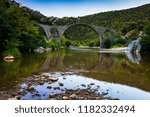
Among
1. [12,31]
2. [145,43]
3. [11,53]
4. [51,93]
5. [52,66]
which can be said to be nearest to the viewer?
[51,93]

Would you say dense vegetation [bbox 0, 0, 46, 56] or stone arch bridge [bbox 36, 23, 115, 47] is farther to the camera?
stone arch bridge [bbox 36, 23, 115, 47]

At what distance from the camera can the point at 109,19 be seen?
250ft

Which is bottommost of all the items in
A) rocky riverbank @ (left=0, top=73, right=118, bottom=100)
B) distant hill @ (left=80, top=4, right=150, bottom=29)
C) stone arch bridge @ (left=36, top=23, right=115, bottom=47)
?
stone arch bridge @ (left=36, top=23, right=115, bottom=47)

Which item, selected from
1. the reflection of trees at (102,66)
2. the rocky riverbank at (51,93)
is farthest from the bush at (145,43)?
the rocky riverbank at (51,93)

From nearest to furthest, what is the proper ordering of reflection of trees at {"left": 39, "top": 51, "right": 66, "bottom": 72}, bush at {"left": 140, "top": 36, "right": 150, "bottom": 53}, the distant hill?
reflection of trees at {"left": 39, "top": 51, "right": 66, "bottom": 72} < bush at {"left": 140, "top": 36, "right": 150, "bottom": 53} < the distant hill

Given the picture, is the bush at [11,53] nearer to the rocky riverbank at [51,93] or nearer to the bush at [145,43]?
the rocky riverbank at [51,93]

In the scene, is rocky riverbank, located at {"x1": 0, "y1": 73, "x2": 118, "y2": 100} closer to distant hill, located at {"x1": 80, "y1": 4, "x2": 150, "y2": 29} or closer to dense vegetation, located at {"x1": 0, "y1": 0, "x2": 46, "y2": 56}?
dense vegetation, located at {"x1": 0, "y1": 0, "x2": 46, "y2": 56}

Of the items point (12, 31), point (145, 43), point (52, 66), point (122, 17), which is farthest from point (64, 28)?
point (52, 66)

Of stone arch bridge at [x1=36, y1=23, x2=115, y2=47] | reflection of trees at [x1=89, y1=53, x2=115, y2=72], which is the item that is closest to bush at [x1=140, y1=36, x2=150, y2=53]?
reflection of trees at [x1=89, y1=53, x2=115, y2=72]

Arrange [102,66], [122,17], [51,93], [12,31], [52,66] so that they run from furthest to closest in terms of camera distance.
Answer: [122,17] → [12,31] → [102,66] → [52,66] → [51,93]

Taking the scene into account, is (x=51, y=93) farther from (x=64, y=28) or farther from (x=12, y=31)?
(x=64, y=28)

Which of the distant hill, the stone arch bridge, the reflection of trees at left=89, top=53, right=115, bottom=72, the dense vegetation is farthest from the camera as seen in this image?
the stone arch bridge

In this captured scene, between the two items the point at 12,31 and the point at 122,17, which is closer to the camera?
the point at 12,31

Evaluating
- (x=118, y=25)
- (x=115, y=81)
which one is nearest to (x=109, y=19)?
(x=118, y=25)
